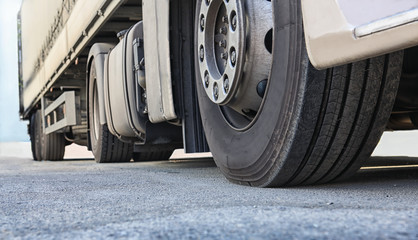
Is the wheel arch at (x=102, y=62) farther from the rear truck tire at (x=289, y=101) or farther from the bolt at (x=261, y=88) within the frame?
the bolt at (x=261, y=88)

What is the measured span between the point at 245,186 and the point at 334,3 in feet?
3.19

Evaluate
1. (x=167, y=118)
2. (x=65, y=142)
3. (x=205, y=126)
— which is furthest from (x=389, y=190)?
(x=65, y=142)

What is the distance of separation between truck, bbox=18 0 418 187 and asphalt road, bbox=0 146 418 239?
168 mm

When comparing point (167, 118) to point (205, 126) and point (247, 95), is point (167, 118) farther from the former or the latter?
point (247, 95)

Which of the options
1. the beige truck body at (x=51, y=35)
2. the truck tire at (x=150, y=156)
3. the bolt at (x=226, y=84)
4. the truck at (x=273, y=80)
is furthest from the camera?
the truck tire at (x=150, y=156)

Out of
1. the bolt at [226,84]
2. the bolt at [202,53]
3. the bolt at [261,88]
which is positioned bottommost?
the bolt at [261,88]

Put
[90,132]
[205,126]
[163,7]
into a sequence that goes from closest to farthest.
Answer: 1. [205,126]
2. [163,7]
3. [90,132]

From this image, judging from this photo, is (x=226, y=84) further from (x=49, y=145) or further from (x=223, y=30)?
(x=49, y=145)

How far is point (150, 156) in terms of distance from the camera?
6.60 m

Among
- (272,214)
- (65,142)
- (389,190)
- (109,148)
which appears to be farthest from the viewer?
(65,142)

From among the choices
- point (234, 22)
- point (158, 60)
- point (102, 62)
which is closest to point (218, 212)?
point (234, 22)

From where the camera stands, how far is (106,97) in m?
4.46

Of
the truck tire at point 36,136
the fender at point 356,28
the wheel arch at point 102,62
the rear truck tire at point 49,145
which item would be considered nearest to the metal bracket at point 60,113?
the rear truck tire at point 49,145

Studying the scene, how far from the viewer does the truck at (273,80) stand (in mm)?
1408
